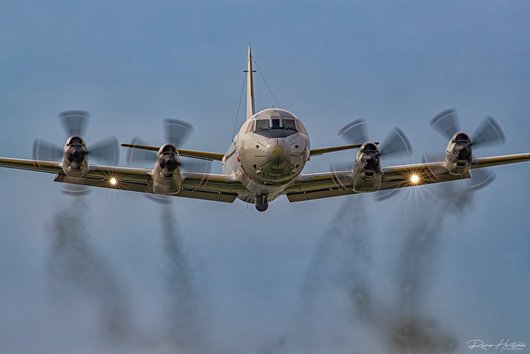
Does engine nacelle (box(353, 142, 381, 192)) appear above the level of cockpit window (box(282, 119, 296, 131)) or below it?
below

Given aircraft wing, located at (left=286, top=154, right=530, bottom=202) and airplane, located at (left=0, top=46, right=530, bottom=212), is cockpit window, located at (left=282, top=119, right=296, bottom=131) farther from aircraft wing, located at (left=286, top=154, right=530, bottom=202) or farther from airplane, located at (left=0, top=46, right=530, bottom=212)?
aircraft wing, located at (left=286, top=154, right=530, bottom=202)

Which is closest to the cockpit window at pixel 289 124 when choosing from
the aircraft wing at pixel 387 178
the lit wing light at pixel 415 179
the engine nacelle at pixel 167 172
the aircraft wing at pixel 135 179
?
the aircraft wing at pixel 387 178

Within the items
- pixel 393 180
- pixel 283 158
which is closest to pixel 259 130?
pixel 283 158

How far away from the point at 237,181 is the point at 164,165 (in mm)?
3559

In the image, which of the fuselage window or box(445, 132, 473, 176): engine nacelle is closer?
the fuselage window

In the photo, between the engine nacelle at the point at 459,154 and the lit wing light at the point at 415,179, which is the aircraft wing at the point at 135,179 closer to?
the lit wing light at the point at 415,179

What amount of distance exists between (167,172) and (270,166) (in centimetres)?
407

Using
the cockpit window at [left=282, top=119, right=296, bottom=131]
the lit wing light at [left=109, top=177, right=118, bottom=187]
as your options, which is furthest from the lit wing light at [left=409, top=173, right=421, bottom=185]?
the lit wing light at [left=109, top=177, right=118, bottom=187]

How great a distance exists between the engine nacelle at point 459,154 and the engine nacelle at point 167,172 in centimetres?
1072

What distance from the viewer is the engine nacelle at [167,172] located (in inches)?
1447

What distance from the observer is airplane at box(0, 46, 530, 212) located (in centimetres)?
3628

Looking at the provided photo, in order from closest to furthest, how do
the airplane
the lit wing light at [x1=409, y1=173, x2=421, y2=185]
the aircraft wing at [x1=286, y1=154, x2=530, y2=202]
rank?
the airplane, the aircraft wing at [x1=286, y1=154, x2=530, y2=202], the lit wing light at [x1=409, y1=173, x2=421, y2=185]

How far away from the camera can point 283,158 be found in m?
35.5

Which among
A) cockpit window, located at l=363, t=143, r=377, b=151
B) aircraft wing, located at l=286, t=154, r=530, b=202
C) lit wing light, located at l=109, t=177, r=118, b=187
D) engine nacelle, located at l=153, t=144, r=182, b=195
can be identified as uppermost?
aircraft wing, located at l=286, t=154, r=530, b=202
